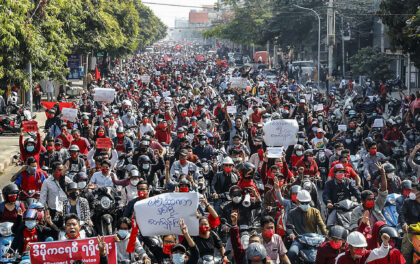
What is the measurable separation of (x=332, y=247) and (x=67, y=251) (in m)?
2.73

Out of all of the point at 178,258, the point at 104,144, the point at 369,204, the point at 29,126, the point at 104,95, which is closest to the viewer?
the point at 178,258

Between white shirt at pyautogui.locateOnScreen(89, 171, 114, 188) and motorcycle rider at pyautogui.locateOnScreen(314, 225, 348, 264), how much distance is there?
4.23m

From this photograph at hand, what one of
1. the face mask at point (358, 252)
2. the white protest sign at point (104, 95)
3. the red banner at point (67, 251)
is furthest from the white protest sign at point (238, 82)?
the face mask at point (358, 252)

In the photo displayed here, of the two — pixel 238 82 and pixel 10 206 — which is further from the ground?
pixel 238 82

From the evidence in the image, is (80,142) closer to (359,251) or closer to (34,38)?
(359,251)

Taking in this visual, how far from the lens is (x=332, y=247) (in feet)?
23.9

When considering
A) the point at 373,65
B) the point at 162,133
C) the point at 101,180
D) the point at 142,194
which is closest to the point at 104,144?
the point at 101,180

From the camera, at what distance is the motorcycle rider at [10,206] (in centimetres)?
895

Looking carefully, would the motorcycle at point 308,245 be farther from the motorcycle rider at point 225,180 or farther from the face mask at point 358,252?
the motorcycle rider at point 225,180

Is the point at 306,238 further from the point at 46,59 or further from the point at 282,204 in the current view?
the point at 46,59

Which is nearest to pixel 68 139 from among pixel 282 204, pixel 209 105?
pixel 282 204

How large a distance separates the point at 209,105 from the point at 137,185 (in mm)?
14212

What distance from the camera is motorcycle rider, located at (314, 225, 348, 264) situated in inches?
286

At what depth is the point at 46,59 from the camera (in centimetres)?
2375
